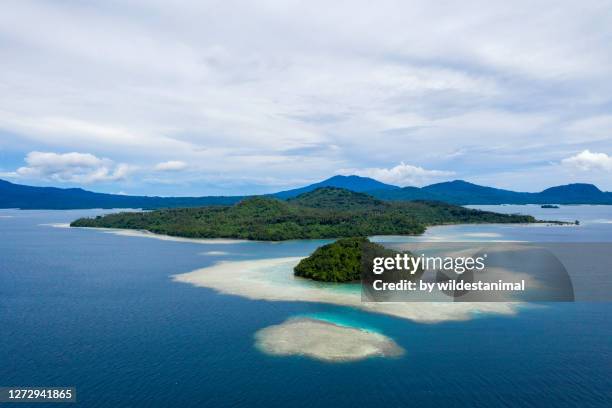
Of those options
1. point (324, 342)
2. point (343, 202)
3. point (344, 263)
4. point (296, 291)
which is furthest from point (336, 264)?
point (343, 202)

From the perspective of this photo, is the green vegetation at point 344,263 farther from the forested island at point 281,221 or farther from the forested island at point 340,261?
the forested island at point 281,221

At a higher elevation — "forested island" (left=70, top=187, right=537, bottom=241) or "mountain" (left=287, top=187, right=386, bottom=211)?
"mountain" (left=287, top=187, right=386, bottom=211)

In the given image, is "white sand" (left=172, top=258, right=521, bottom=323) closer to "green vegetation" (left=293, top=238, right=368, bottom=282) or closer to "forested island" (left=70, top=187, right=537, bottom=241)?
"green vegetation" (left=293, top=238, right=368, bottom=282)

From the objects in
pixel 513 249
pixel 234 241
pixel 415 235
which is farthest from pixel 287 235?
pixel 513 249

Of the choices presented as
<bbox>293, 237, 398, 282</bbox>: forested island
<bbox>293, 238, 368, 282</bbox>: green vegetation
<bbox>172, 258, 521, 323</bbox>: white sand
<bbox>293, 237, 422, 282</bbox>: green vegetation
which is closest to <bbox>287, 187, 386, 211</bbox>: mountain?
<bbox>293, 237, 398, 282</bbox>: forested island

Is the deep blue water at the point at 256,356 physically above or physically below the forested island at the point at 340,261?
below

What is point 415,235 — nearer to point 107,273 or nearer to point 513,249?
point 513,249

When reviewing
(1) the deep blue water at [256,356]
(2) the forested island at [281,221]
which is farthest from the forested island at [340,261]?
(2) the forested island at [281,221]
